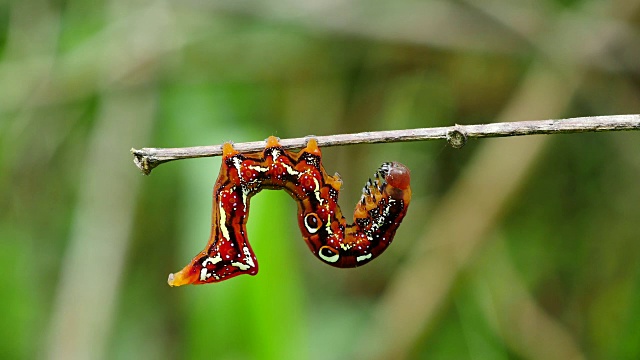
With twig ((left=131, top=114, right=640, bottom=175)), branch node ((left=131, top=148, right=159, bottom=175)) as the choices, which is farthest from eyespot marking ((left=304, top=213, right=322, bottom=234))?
branch node ((left=131, top=148, right=159, bottom=175))

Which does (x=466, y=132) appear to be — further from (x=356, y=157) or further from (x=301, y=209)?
(x=356, y=157)

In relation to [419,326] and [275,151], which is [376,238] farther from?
[419,326]

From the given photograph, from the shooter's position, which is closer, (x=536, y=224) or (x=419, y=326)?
(x=419, y=326)

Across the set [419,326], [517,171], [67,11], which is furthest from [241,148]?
[67,11]

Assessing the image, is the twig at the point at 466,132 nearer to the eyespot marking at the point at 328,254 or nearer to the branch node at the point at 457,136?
the branch node at the point at 457,136

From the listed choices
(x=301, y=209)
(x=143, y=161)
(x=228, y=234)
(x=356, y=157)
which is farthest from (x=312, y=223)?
(x=356, y=157)

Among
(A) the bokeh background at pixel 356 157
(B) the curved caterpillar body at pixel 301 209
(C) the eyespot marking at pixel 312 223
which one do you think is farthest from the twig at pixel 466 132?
(A) the bokeh background at pixel 356 157

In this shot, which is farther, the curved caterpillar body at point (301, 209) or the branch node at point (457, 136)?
the curved caterpillar body at point (301, 209)
